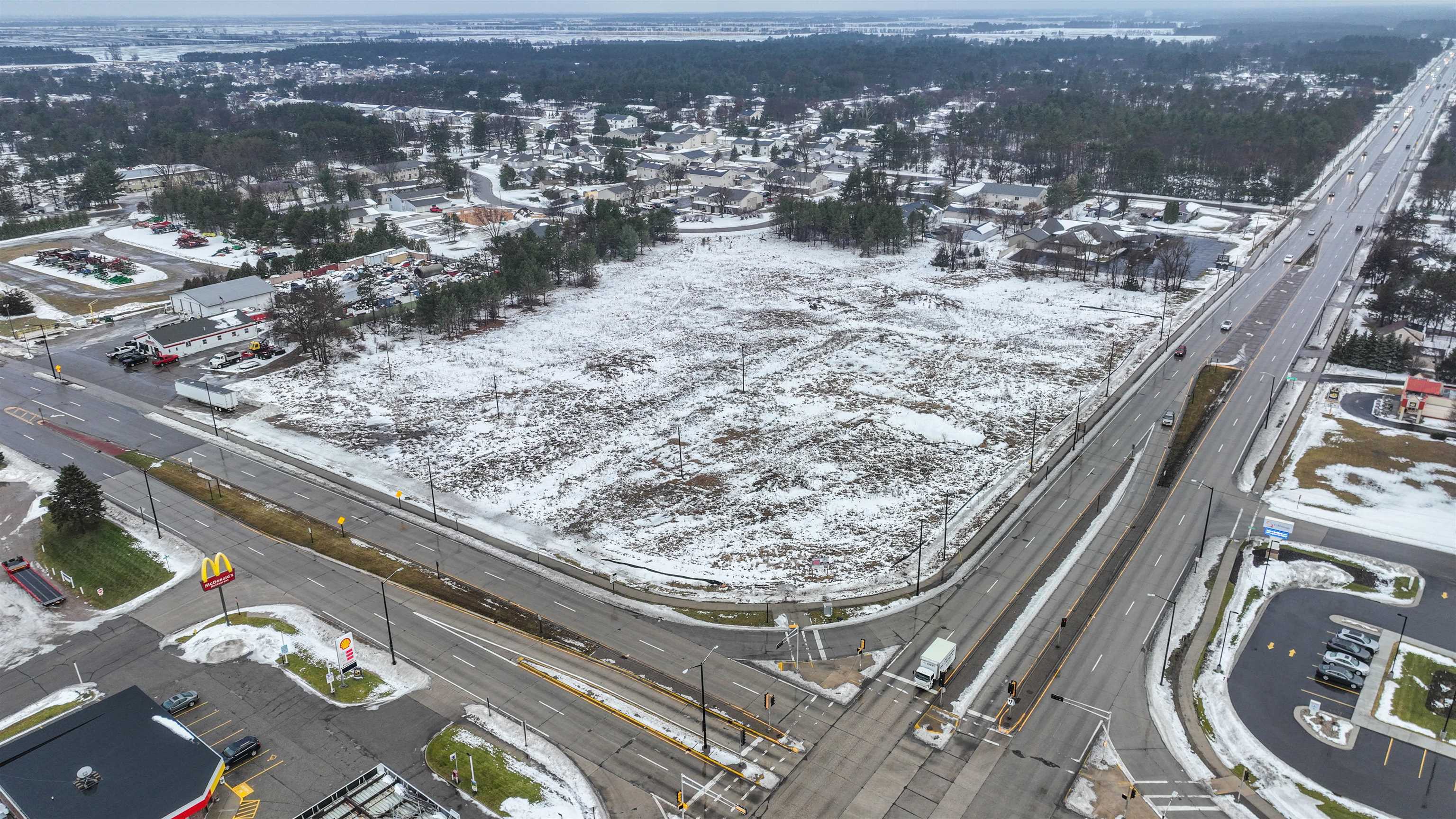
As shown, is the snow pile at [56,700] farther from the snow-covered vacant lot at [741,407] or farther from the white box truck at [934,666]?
the white box truck at [934,666]

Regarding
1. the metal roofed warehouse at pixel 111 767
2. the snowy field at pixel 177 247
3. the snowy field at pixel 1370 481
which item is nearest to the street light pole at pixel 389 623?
the metal roofed warehouse at pixel 111 767

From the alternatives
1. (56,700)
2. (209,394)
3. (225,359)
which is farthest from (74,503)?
(225,359)

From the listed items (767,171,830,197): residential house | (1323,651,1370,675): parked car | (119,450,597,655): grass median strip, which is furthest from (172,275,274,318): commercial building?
(1323,651,1370,675): parked car

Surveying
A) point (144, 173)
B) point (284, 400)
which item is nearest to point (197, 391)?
point (284, 400)

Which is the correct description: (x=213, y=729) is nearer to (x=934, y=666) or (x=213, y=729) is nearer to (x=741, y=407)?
(x=934, y=666)

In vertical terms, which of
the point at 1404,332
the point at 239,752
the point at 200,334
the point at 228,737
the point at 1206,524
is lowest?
the point at 228,737

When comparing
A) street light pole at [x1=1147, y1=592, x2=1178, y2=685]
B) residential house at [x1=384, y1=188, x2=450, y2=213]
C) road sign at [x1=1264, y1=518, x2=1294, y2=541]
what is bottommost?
street light pole at [x1=1147, y1=592, x2=1178, y2=685]

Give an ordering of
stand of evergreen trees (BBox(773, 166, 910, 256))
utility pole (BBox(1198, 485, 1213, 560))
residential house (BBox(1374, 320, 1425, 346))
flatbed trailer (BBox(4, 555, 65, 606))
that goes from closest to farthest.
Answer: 1. flatbed trailer (BBox(4, 555, 65, 606))
2. utility pole (BBox(1198, 485, 1213, 560))
3. residential house (BBox(1374, 320, 1425, 346))
4. stand of evergreen trees (BBox(773, 166, 910, 256))

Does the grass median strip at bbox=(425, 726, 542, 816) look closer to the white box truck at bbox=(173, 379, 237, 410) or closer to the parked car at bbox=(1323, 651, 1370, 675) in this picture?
the parked car at bbox=(1323, 651, 1370, 675)
